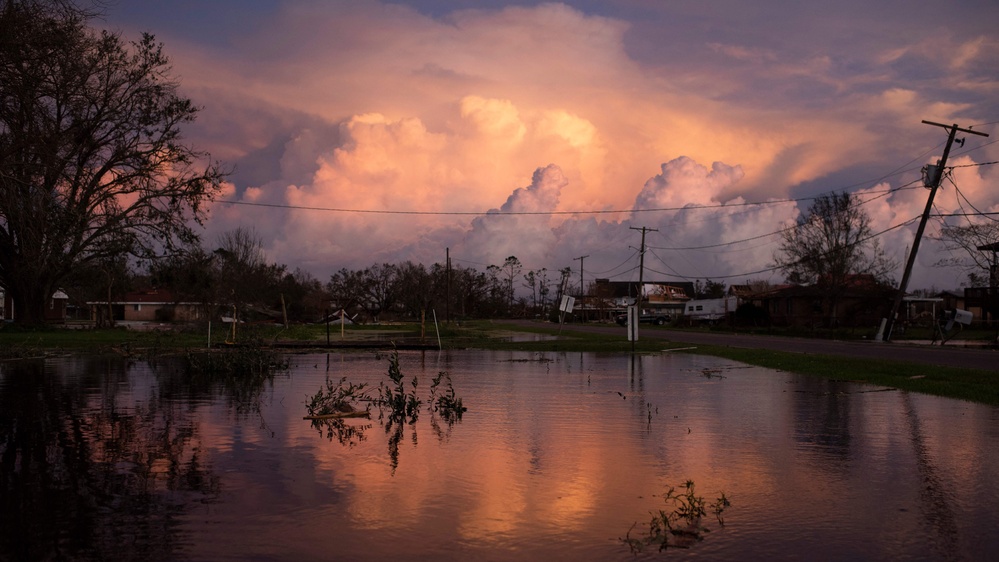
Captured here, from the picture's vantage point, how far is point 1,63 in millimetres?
15672

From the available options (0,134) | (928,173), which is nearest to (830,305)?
(928,173)

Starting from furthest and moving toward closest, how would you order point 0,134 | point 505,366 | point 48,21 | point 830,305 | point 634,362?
point 830,305 → point 634,362 → point 505,366 → point 0,134 → point 48,21

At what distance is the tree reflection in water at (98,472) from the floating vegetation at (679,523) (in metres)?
3.37

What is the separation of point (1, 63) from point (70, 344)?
22668 mm

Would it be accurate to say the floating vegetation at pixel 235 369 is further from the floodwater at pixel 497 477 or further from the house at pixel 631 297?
the house at pixel 631 297

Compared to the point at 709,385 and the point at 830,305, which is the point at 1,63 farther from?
the point at 830,305

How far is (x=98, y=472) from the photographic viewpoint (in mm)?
8758

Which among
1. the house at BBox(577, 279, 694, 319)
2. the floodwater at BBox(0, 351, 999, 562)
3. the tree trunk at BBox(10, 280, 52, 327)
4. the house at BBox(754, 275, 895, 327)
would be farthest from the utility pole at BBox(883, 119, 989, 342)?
the house at BBox(577, 279, 694, 319)

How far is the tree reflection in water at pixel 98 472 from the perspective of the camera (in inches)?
250

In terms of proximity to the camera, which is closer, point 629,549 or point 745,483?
point 629,549

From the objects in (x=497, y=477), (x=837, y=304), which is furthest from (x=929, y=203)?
(x=497, y=477)

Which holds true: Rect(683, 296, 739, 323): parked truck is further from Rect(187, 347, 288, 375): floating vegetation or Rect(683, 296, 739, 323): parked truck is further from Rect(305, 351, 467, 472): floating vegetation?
Rect(305, 351, 467, 472): floating vegetation

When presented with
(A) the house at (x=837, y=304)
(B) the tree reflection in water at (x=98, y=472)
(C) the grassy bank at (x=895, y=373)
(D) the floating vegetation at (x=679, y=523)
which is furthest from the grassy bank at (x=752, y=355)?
(A) the house at (x=837, y=304)

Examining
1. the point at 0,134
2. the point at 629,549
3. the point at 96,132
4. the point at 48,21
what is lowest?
the point at 629,549
